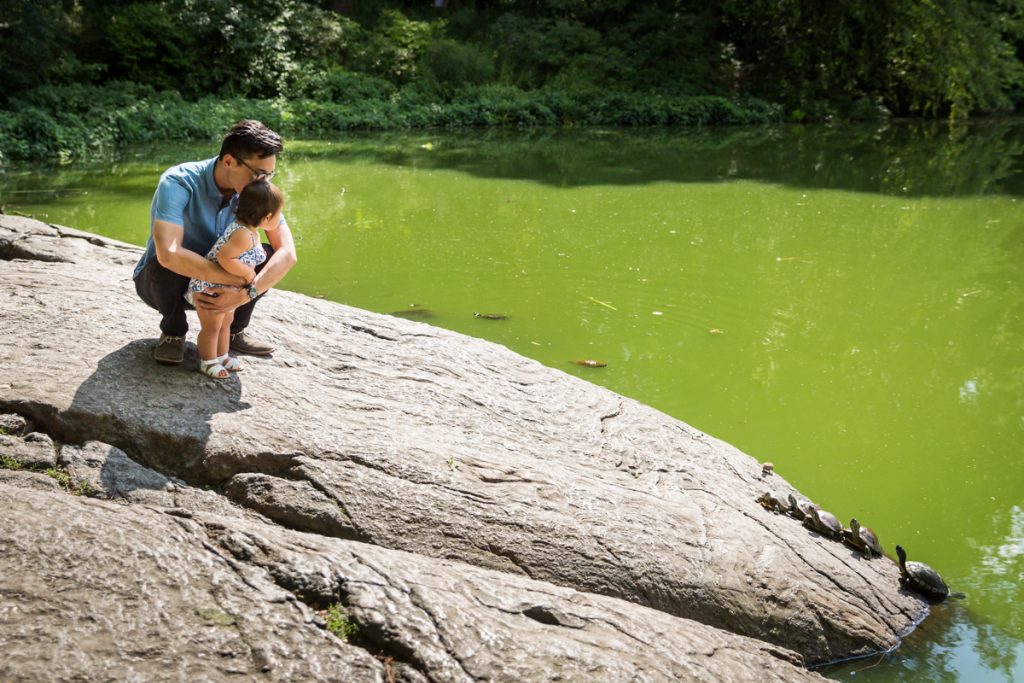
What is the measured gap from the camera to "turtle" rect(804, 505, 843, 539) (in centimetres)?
364

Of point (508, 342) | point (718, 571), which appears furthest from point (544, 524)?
point (508, 342)

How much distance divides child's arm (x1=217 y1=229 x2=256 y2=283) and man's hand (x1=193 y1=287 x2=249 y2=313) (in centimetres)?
9

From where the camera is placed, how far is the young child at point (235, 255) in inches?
126

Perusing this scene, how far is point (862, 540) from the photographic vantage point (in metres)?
3.64

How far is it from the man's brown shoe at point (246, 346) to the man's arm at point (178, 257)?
0.49 meters

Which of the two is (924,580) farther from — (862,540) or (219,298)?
(219,298)

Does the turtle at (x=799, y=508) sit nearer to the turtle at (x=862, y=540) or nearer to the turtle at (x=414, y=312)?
the turtle at (x=862, y=540)

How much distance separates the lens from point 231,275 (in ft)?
10.8

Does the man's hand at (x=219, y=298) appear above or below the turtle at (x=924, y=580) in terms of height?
above

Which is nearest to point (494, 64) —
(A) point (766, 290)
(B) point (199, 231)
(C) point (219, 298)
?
(A) point (766, 290)

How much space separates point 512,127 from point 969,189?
8714 millimetres

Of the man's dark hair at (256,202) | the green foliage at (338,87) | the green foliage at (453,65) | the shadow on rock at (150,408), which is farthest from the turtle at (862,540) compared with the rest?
the green foliage at (453,65)

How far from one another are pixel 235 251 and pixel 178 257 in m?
0.19

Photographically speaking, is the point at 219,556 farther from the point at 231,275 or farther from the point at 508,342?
the point at 508,342
